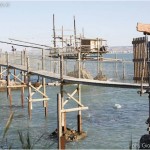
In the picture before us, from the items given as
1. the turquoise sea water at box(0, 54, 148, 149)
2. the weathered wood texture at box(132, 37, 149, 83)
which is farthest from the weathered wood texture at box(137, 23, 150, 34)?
the turquoise sea water at box(0, 54, 148, 149)

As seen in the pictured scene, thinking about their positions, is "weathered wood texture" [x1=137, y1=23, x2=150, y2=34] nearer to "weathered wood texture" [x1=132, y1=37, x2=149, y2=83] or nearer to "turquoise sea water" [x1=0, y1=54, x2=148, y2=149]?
"weathered wood texture" [x1=132, y1=37, x2=149, y2=83]

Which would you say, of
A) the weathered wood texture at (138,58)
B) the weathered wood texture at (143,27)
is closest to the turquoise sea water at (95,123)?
the weathered wood texture at (138,58)

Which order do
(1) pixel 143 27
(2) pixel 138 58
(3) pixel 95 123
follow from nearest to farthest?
(1) pixel 143 27
(2) pixel 138 58
(3) pixel 95 123

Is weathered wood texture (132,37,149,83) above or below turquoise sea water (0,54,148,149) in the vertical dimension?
above

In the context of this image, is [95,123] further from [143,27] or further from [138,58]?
[143,27]

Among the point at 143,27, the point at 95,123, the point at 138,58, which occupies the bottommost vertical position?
the point at 95,123

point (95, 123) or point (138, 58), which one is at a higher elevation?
point (138, 58)

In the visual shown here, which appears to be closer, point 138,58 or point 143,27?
point 143,27

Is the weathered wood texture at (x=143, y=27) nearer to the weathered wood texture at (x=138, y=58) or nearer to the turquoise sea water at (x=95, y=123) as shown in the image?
the weathered wood texture at (x=138, y=58)

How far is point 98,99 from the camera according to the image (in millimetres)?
34406

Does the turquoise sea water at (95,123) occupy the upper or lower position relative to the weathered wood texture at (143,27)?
lower

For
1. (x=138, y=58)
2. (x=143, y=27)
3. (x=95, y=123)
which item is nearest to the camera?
(x=143, y=27)

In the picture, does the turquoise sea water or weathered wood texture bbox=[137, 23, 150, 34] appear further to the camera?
the turquoise sea water

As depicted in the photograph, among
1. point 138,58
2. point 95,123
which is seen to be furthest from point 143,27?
point 95,123
